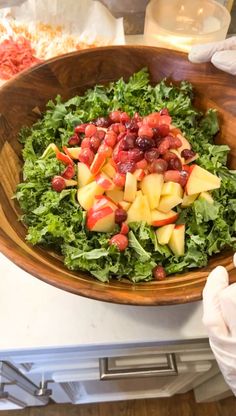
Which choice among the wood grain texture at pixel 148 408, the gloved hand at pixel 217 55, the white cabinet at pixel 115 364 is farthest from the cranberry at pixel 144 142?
the wood grain texture at pixel 148 408

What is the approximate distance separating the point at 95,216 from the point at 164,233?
13 centimetres

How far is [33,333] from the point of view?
2.11 feet

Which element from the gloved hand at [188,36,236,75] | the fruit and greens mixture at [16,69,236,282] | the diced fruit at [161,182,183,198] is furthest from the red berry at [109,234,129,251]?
the gloved hand at [188,36,236,75]

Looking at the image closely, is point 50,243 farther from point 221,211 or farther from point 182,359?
point 182,359

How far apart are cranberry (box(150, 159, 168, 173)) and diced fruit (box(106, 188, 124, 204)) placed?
0.08 m

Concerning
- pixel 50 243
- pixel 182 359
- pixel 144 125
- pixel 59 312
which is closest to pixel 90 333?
pixel 59 312

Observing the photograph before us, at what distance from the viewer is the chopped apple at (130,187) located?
688 millimetres

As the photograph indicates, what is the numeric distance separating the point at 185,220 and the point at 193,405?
39.3 inches

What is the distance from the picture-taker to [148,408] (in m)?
1.38

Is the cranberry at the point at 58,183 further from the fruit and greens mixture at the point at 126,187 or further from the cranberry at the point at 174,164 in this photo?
the cranberry at the point at 174,164

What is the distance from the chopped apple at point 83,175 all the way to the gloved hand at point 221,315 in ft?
0.99

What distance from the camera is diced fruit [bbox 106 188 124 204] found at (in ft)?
2.29

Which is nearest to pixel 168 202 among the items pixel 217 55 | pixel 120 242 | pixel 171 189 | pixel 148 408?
pixel 171 189

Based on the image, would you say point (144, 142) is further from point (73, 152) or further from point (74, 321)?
point (74, 321)
